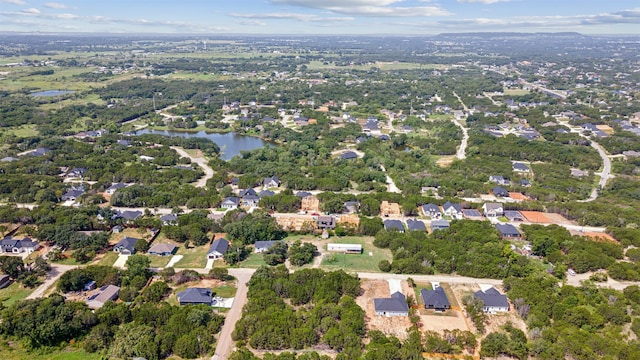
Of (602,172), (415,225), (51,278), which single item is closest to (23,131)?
(51,278)

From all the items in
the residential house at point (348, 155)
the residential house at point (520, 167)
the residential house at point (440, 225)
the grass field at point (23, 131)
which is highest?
the grass field at point (23, 131)

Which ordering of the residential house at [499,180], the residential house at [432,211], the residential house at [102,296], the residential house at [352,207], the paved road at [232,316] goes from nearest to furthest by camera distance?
the paved road at [232,316] < the residential house at [102,296] < the residential house at [432,211] < the residential house at [352,207] < the residential house at [499,180]

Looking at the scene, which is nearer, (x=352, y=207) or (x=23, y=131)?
(x=352, y=207)

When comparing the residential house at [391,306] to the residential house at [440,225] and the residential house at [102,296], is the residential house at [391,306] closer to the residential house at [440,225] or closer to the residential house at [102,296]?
the residential house at [440,225]

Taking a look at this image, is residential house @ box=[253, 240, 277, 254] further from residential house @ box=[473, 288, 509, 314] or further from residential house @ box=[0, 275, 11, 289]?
residential house @ box=[0, 275, 11, 289]

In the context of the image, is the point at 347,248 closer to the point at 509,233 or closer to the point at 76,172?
the point at 509,233

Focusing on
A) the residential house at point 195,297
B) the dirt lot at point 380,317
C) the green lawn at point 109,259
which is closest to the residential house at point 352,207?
the dirt lot at point 380,317

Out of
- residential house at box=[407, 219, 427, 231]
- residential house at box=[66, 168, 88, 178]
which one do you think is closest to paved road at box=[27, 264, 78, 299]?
residential house at box=[66, 168, 88, 178]
